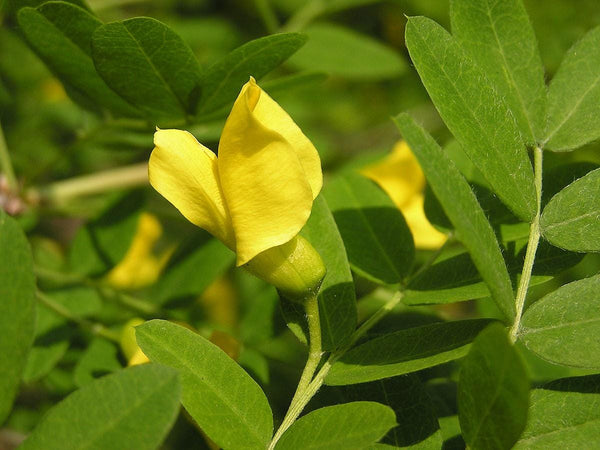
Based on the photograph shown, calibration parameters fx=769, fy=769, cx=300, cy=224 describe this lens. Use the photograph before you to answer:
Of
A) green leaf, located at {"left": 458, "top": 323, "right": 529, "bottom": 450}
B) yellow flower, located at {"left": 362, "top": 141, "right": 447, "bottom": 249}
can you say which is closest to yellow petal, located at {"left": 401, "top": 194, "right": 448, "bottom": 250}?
yellow flower, located at {"left": 362, "top": 141, "right": 447, "bottom": 249}

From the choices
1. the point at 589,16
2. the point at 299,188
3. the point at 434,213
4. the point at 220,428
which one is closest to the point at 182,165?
the point at 299,188

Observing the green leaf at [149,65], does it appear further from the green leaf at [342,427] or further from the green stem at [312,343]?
the green leaf at [342,427]

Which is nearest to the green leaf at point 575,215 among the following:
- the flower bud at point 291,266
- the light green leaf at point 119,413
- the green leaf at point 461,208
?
the green leaf at point 461,208

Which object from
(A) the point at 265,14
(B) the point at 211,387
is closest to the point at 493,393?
(B) the point at 211,387

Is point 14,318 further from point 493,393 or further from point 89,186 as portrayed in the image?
point 89,186

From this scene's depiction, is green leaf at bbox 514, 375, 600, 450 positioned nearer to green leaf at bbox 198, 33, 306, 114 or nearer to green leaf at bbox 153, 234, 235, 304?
green leaf at bbox 198, 33, 306, 114

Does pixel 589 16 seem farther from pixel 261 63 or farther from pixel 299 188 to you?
pixel 299 188
